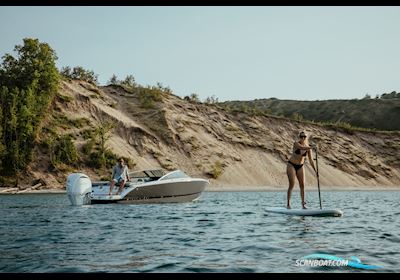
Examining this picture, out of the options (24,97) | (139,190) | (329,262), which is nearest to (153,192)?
(139,190)

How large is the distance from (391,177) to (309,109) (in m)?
53.6

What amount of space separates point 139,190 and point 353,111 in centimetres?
9199

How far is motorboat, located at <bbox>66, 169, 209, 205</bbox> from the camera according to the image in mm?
23359

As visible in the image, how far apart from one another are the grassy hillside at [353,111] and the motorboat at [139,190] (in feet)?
226

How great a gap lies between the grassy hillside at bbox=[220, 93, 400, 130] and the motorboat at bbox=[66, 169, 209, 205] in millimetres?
68769

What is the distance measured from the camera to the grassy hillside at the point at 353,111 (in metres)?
103

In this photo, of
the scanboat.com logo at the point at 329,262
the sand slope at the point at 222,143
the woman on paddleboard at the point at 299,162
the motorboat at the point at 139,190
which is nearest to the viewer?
the scanboat.com logo at the point at 329,262

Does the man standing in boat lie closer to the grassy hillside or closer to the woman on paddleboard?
the woman on paddleboard

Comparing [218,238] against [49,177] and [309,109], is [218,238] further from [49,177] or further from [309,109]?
[309,109]

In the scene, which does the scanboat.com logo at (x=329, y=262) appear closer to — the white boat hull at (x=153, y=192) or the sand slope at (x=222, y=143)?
the white boat hull at (x=153, y=192)

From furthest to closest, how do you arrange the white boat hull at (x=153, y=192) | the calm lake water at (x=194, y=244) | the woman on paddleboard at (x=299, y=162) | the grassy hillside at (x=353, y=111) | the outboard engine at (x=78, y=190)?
the grassy hillside at (x=353, y=111)
the white boat hull at (x=153, y=192)
the outboard engine at (x=78, y=190)
the woman on paddleboard at (x=299, y=162)
the calm lake water at (x=194, y=244)

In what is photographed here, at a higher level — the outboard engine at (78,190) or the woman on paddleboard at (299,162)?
the woman on paddleboard at (299,162)

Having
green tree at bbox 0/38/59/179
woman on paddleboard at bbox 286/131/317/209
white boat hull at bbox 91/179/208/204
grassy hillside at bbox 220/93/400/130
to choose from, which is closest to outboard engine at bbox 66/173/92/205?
white boat hull at bbox 91/179/208/204

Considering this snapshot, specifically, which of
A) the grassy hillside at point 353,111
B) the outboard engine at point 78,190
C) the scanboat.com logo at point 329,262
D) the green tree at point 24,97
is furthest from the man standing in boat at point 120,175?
the grassy hillside at point 353,111
